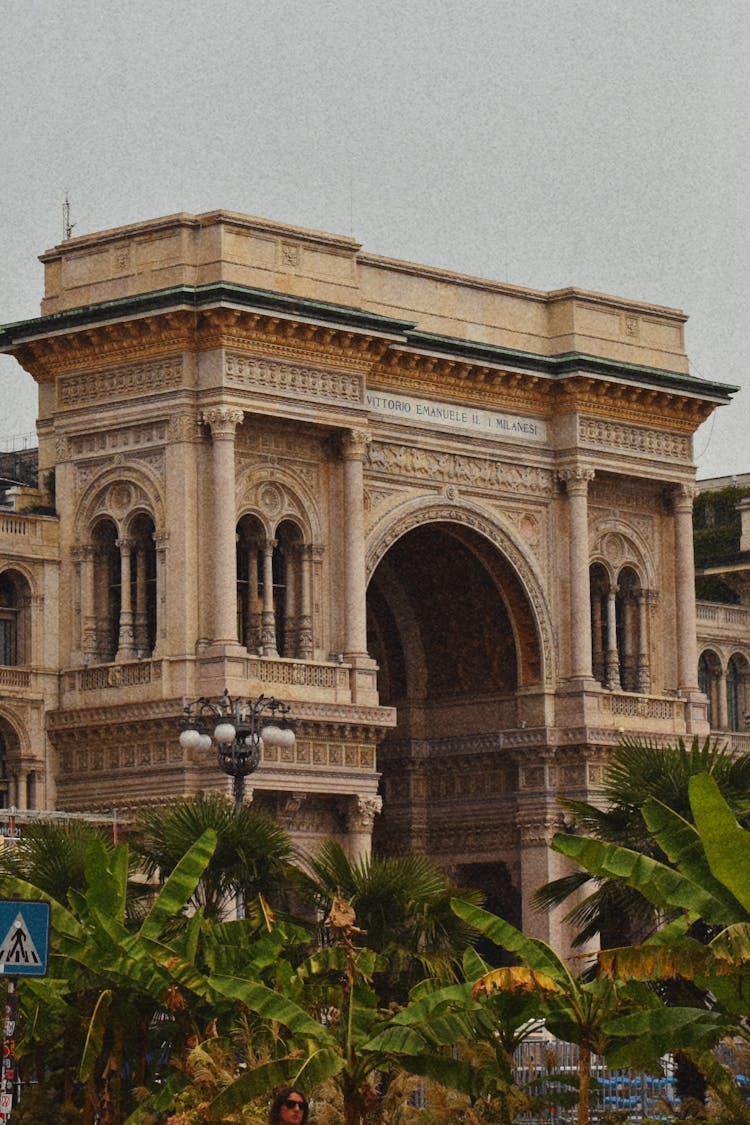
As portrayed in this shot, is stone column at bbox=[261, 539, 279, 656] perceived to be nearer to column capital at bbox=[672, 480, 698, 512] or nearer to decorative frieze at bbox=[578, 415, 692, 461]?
decorative frieze at bbox=[578, 415, 692, 461]

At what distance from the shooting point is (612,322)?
69.4 m

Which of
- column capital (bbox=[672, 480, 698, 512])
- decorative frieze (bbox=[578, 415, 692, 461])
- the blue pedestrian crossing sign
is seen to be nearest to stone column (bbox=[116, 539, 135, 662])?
decorative frieze (bbox=[578, 415, 692, 461])

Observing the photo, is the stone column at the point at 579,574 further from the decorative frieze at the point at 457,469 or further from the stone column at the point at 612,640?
the stone column at the point at 612,640

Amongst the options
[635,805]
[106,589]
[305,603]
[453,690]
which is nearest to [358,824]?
[305,603]

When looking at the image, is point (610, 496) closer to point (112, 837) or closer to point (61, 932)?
point (112, 837)

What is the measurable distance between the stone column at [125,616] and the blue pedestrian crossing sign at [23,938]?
35.1 m

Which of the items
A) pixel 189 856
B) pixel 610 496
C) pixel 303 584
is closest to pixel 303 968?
pixel 189 856

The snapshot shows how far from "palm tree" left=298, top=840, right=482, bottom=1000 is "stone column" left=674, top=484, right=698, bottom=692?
113 feet

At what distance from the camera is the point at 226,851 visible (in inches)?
1431

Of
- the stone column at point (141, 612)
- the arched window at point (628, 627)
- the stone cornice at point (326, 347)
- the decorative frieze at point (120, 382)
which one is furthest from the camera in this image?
the arched window at point (628, 627)

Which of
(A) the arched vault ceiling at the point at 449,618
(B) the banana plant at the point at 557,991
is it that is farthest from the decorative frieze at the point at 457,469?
(B) the banana plant at the point at 557,991

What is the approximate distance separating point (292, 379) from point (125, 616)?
5.83m

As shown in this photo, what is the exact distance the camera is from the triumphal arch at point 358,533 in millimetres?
59031

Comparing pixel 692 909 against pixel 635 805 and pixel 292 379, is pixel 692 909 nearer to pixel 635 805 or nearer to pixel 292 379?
pixel 635 805
